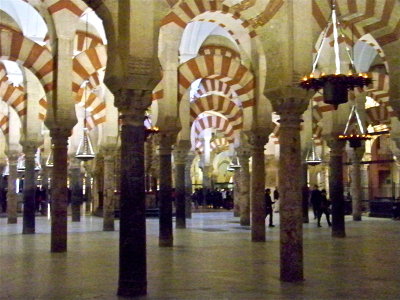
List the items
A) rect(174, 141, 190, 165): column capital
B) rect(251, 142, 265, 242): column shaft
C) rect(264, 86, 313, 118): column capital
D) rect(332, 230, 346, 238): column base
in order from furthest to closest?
1. rect(174, 141, 190, 165): column capital
2. rect(332, 230, 346, 238): column base
3. rect(251, 142, 265, 242): column shaft
4. rect(264, 86, 313, 118): column capital

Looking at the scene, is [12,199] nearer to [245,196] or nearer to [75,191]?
[75,191]

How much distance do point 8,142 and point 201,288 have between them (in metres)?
9.98

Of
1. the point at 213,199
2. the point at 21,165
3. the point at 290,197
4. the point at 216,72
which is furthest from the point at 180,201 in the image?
the point at 213,199

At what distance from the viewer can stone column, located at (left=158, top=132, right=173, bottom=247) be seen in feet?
25.3

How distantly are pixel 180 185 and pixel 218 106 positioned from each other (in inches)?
166

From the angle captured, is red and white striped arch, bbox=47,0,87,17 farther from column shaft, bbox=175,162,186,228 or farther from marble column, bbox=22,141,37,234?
column shaft, bbox=175,162,186,228

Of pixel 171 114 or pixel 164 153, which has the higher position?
pixel 171 114

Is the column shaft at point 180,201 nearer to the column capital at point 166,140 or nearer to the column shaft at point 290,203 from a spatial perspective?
the column capital at point 166,140

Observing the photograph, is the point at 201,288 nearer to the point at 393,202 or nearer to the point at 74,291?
the point at 74,291

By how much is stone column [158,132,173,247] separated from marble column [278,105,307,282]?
3.00 meters

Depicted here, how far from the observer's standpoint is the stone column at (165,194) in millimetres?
7723

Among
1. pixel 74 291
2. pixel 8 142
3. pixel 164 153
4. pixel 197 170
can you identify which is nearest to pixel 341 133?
pixel 164 153

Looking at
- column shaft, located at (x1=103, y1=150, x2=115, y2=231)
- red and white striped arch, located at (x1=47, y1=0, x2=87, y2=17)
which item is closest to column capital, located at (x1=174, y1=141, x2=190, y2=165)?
column shaft, located at (x1=103, y1=150, x2=115, y2=231)

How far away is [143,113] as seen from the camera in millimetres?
4602
